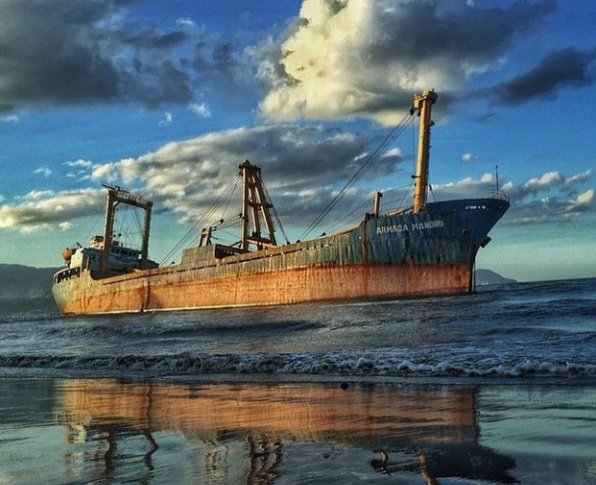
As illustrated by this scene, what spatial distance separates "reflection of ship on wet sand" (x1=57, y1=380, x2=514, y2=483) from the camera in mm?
3514

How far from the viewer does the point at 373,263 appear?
112ft

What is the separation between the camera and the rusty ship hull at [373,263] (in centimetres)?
3275

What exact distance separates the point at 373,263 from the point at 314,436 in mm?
29953

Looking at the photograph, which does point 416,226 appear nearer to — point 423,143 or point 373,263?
point 373,263

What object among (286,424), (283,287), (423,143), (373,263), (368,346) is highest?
(423,143)

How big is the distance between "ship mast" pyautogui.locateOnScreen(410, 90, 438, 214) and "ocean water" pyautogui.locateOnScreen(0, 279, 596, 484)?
23.7 metres

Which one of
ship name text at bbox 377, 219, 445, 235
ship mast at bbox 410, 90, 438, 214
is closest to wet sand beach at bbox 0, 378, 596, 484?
ship name text at bbox 377, 219, 445, 235

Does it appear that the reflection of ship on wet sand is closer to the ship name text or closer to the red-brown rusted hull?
the red-brown rusted hull

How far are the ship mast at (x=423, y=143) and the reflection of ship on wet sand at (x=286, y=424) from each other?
30.4m

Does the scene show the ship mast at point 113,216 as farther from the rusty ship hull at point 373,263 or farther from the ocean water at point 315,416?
the ocean water at point 315,416

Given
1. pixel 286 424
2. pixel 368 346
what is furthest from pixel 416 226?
pixel 286 424

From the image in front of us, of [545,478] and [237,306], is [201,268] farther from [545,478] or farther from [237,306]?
[545,478]

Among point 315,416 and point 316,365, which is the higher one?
point 316,365

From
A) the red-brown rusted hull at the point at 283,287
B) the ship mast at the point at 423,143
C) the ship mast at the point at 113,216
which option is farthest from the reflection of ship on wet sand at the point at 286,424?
the ship mast at the point at 113,216
